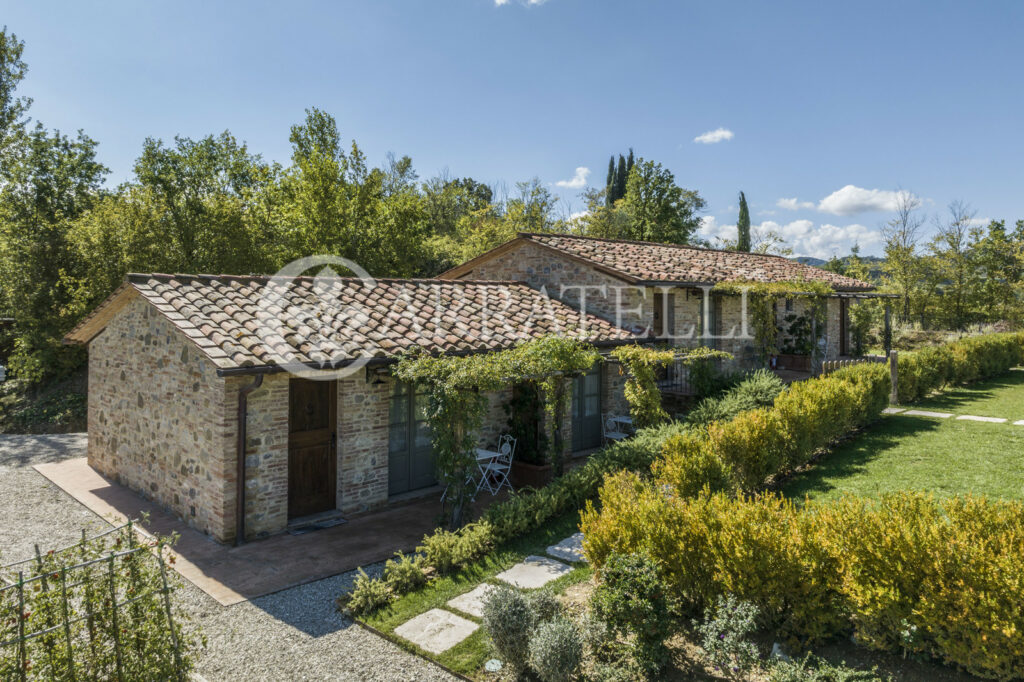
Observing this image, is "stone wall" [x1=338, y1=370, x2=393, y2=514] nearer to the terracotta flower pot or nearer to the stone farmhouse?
the stone farmhouse

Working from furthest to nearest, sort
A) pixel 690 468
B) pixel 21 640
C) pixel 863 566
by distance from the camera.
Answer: pixel 690 468, pixel 863 566, pixel 21 640

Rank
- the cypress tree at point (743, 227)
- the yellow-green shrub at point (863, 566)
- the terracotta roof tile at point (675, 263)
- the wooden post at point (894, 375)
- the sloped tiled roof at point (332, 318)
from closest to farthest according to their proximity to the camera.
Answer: the yellow-green shrub at point (863, 566) < the sloped tiled roof at point (332, 318) < the terracotta roof tile at point (675, 263) < the wooden post at point (894, 375) < the cypress tree at point (743, 227)

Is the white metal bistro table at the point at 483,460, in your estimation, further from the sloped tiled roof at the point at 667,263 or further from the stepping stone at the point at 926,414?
the stepping stone at the point at 926,414

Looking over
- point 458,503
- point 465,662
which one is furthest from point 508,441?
point 465,662

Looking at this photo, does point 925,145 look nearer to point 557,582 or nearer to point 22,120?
point 557,582

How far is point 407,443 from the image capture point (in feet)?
33.5

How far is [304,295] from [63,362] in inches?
740

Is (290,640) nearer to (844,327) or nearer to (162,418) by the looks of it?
(162,418)

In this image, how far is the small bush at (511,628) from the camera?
4.80m

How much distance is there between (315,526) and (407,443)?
2051 millimetres

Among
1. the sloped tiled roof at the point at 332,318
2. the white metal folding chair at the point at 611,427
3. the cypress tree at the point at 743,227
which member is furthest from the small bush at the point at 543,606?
the cypress tree at the point at 743,227

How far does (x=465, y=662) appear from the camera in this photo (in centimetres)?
511

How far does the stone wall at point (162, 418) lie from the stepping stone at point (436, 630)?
374cm

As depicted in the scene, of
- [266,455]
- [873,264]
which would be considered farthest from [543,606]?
[873,264]
